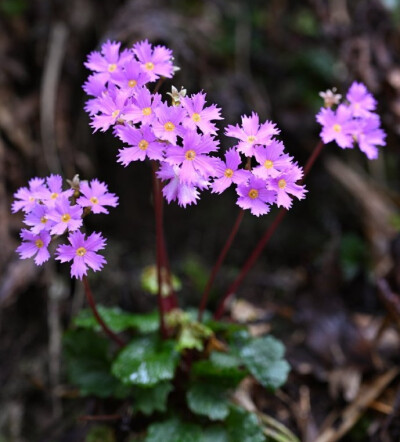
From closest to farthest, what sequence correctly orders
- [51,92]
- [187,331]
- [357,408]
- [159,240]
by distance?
[159,240] → [187,331] → [357,408] → [51,92]

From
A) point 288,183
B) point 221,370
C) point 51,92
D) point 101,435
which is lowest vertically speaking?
point 101,435

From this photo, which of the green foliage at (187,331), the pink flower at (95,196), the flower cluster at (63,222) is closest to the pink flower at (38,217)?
the flower cluster at (63,222)

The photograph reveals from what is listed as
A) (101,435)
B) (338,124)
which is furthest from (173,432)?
(338,124)

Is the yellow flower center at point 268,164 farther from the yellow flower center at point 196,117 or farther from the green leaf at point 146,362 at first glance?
the green leaf at point 146,362

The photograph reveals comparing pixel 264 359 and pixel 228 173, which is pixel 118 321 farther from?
pixel 228 173

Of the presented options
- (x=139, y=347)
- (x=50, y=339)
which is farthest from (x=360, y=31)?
(x=50, y=339)

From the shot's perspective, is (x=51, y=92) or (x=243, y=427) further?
(x=51, y=92)

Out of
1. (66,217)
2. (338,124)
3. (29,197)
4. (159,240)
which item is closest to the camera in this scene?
(66,217)
